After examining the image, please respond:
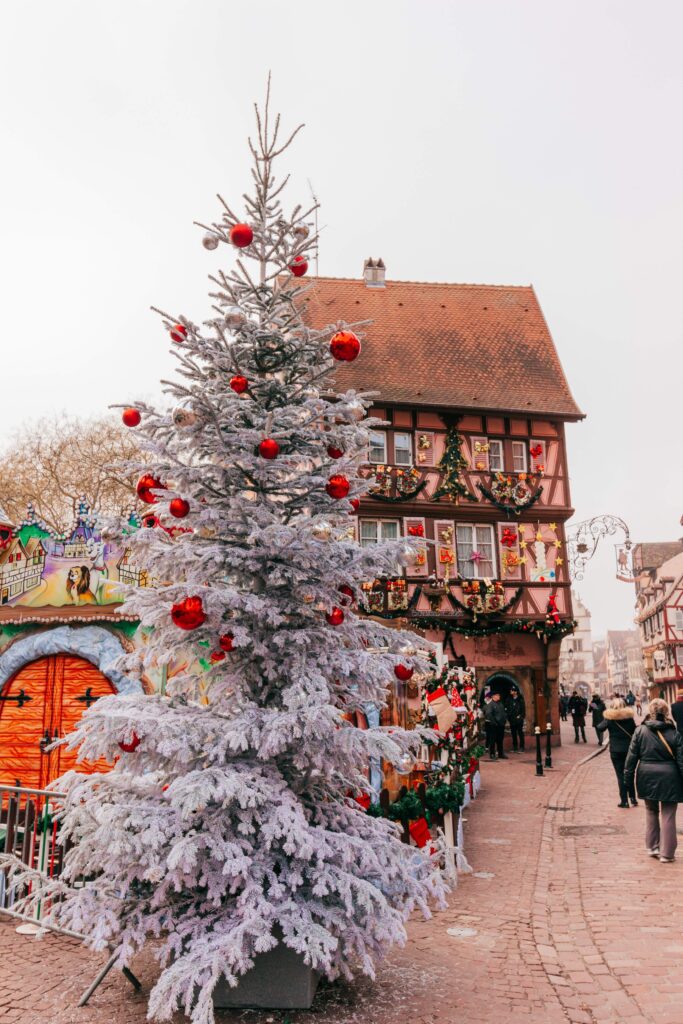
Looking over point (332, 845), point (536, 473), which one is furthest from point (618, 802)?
point (536, 473)

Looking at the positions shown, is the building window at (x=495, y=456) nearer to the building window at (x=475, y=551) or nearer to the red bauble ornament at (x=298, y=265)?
the building window at (x=475, y=551)

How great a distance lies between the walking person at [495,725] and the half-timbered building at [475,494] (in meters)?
3.27

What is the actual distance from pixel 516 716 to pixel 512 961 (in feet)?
52.2

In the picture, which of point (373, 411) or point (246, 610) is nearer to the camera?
point (246, 610)

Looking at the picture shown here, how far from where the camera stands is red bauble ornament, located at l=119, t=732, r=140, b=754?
524 cm

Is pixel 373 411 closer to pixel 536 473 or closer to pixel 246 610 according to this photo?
pixel 536 473

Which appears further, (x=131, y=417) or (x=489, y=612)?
(x=489, y=612)

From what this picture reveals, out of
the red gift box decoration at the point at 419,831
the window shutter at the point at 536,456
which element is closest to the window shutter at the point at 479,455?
the window shutter at the point at 536,456

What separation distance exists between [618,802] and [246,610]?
35.0ft

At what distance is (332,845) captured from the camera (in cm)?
→ 539

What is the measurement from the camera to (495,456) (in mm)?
26125

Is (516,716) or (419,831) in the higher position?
(516,716)

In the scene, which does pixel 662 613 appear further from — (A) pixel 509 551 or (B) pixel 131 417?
(B) pixel 131 417

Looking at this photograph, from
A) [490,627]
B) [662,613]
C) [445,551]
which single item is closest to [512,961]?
[490,627]
